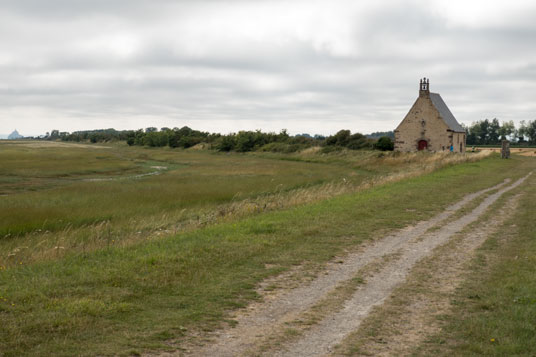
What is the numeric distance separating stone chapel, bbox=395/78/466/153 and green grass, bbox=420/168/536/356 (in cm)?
5332

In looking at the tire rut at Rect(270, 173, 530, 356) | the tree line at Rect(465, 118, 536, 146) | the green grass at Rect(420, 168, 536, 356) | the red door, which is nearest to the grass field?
the tire rut at Rect(270, 173, 530, 356)

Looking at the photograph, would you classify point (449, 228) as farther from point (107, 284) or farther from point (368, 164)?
point (368, 164)

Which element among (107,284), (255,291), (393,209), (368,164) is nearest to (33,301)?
(107,284)

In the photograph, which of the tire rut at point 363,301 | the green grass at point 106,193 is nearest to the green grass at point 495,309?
the tire rut at point 363,301

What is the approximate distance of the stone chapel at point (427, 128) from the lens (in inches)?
2457

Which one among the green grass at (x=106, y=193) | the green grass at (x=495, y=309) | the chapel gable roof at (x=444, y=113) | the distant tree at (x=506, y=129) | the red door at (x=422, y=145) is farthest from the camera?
the distant tree at (x=506, y=129)

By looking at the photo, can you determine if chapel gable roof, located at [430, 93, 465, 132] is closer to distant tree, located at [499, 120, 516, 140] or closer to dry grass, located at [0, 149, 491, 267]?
dry grass, located at [0, 149, 491, 267]

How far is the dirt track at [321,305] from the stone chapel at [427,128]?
52966 mm

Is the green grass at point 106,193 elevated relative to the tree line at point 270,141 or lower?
lower

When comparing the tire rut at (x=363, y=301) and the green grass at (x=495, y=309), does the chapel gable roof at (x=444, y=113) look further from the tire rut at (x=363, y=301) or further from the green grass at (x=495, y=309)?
the green grass at (x=495, y=309)

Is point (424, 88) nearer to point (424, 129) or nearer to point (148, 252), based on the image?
point (424, 129)

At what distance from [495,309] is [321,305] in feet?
8.69

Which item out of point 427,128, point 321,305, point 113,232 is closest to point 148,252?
point 321,305

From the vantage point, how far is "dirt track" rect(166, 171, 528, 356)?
617 cm
